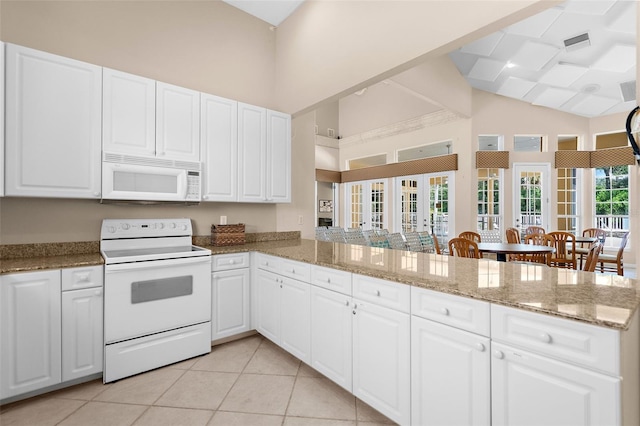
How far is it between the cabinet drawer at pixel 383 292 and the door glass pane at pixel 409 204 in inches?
241

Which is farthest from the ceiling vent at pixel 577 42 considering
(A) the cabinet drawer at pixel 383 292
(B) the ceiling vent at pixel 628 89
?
(A) the cabinet drawer at pixel 383 292

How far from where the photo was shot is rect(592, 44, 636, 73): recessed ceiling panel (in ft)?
14.1

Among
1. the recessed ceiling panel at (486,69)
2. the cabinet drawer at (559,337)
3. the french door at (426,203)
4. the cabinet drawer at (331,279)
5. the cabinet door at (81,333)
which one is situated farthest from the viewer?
the french door at (426,203)

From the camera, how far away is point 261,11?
3.49 metres

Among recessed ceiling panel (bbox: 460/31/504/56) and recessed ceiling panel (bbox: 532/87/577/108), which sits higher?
recessed ceiling panel (bbox: 460/31/504/56)

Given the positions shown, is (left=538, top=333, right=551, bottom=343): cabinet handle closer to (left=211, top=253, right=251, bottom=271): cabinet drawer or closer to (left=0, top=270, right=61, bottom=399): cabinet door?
(left=211, top=253, right=251, bottom=271): cabinet drawer

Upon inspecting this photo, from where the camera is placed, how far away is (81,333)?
2078 millimetres

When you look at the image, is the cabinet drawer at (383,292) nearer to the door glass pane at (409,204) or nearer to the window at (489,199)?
the window at (489,199)

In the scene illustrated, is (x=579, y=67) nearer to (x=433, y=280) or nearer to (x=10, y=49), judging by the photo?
(x=433, y=280)

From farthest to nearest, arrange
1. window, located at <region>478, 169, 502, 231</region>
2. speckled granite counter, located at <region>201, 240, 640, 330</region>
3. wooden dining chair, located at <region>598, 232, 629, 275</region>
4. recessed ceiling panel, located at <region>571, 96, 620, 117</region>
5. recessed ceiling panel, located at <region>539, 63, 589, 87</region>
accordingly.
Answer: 1. window, located at <region>478, 169, 502, 231</region>
2. recessed ceiling panel, located at <region>571, 96, 620, 117</region>
3. recessed ceiling panel, located at <region>539, 63, 589, 87</region>
4. wooden dining chair, located at <region>598, 232, 629, 275</region>
5. speckled granite counter, located at <region>201, 240, 640, 330</region>

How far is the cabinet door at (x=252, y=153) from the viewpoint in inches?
123

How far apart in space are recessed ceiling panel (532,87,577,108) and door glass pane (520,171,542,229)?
153 cm

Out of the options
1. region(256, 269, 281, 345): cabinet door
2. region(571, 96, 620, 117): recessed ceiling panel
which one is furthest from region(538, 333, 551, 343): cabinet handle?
region(571, 96, 620, 117): recessed ceiling panel

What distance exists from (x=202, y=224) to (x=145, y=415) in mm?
1707
